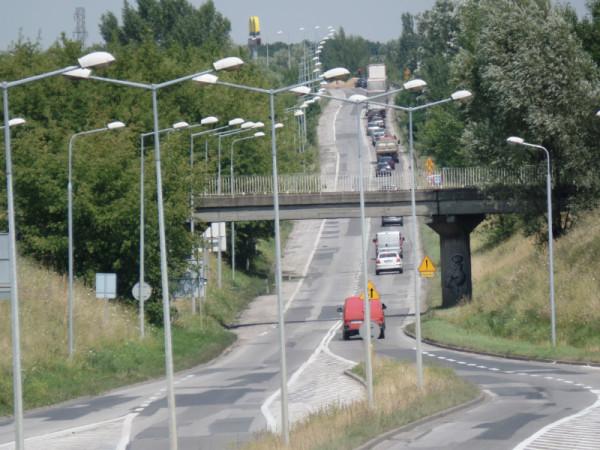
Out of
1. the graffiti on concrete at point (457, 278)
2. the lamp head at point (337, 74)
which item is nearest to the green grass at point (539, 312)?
the graffiti on concrete at point (457, 278)

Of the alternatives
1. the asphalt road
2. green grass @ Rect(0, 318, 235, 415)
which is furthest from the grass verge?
green grass @ Rect(0, 318, 235, 415)

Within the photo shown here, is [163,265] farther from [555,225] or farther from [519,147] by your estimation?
[555,225]

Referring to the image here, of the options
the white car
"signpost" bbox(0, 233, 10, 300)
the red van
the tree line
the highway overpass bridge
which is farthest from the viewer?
the white car

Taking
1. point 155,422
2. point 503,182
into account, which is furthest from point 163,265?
point 503,182

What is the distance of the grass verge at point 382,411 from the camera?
75.4 ft

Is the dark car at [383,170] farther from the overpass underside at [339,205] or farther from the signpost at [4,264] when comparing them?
the signpost at [4,264]

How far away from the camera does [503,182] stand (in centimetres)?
6156

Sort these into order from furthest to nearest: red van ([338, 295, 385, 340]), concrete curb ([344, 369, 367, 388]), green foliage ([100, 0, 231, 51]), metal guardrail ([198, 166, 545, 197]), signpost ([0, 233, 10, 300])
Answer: green foliage ([100, 0, 231, 51]), metal guardrail ([198, 166, 545, 197]), red van ([338, 295, 385, 340]), concrete curb ([344, 369, 367, 388]), signpost ([0, 233, 10, 300])

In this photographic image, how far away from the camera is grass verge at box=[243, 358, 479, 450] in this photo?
75.4 ft

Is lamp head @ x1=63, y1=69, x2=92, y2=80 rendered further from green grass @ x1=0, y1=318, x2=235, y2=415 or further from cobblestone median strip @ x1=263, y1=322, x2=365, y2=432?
green grass @ x1=0, y1=318, x2=235, y2=415

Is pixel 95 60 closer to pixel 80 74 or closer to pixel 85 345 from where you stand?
pixel 80 74

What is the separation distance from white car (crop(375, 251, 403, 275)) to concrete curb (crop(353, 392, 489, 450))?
5621cm

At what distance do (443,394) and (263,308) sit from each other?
151ft

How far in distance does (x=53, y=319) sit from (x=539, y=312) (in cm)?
1961
